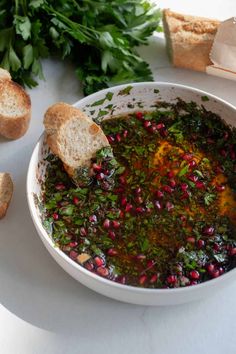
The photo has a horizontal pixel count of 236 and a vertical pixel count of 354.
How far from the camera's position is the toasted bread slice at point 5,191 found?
8.16ft

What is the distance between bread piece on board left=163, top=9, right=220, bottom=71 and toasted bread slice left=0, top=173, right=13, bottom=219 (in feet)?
3.49

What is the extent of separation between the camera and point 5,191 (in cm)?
252

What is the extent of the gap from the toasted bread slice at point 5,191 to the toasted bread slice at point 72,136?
27cm

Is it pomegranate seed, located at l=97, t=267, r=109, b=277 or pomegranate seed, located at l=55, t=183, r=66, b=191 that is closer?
pomegranate seed, located at l=97, t=267, r=109, b=277

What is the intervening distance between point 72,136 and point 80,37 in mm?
591

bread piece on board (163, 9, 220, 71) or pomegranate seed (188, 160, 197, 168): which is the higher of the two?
bread piece on board (163, 9, 220, 71)

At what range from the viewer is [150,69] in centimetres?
299

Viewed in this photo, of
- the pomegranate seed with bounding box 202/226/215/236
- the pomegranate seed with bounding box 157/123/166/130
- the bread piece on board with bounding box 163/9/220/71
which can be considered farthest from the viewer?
the bread piece on board with bounding box 163/9/220/71

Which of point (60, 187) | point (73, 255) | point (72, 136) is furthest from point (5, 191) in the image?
point (73, 255)

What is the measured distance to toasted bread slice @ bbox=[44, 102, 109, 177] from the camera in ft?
7.85

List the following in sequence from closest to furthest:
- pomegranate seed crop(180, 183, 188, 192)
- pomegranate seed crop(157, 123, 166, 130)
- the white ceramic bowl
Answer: the white ceramic bowl < pomegranate seed crop(180, 183, 188, 192) < pomegranate seed crop(157, 123, 166, 130)

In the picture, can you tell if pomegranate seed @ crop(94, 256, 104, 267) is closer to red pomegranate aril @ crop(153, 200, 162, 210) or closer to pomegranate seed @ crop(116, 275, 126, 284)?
pomegranate seed @ crop(116, 275, 126, 284)

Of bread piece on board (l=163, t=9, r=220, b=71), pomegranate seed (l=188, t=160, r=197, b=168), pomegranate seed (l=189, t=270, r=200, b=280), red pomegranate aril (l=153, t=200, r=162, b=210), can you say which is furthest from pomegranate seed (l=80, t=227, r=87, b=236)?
bread piece on board (l=163, t=9, r=220, b=71)

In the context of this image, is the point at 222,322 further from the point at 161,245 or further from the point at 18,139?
the point at 18,139
